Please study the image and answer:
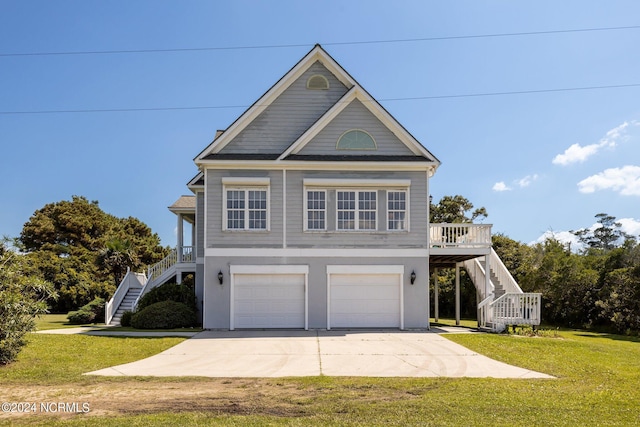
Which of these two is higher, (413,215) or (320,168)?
(320,168)

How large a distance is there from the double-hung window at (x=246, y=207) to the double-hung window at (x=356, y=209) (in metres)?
2.88

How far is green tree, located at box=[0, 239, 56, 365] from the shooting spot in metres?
12.2

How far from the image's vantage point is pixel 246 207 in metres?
20.5

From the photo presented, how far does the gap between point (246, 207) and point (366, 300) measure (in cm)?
591

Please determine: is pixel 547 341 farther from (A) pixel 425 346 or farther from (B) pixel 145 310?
(B) pixel 145 310

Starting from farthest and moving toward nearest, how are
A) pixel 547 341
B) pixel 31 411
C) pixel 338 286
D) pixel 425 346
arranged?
1. pixel 338 286
2. pixel 547 341
3. pixel 425 346
4. pixel 31 411

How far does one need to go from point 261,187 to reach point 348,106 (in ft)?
15.5

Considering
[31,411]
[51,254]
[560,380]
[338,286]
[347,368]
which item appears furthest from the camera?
[51,254]

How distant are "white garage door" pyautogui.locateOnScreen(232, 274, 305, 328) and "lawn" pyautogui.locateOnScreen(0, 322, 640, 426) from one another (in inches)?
289

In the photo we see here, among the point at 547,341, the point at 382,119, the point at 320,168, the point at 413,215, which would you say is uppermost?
the point at 382,119

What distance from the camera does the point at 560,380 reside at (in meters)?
11.2

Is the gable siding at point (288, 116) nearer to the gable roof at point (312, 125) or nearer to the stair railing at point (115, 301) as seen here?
the gable roof at point (312, 125)

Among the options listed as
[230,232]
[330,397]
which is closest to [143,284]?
[230,232]

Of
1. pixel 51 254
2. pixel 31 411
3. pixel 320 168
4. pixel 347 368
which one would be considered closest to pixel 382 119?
pixel 320 168
